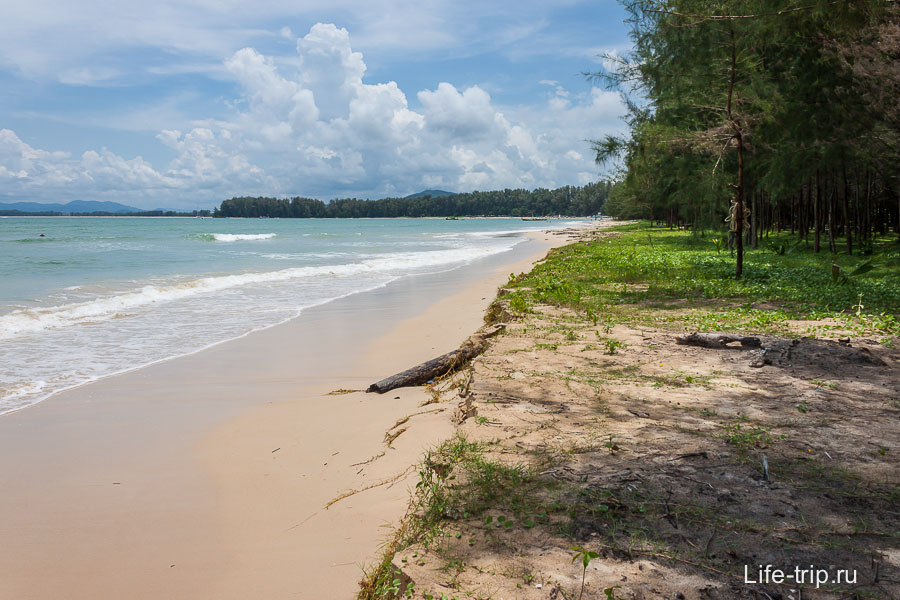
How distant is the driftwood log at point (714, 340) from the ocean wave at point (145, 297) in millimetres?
12046

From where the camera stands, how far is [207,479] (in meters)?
4.60

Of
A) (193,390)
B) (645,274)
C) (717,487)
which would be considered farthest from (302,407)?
(645,274)

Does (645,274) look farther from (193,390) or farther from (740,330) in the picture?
(193,390)

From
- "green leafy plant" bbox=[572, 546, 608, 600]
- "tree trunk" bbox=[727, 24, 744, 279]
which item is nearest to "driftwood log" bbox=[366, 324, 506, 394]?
"green leafy plant" bbox=[572, 546, 608, 600]

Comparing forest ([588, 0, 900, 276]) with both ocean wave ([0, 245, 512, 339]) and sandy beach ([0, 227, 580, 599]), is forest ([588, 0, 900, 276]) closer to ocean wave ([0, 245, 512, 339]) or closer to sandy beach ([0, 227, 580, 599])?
sandy beach ([0, 227, 580, 599])

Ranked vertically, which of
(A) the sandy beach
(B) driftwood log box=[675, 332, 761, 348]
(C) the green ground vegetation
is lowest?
(A) the sandy beach

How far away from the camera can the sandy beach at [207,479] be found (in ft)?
10.9

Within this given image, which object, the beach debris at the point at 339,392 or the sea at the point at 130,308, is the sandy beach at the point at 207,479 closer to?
the beach debris at the point at 339,392

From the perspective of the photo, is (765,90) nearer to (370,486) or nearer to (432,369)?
(432,369)

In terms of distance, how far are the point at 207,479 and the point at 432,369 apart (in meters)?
3.22

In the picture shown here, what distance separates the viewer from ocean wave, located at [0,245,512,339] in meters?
11.8

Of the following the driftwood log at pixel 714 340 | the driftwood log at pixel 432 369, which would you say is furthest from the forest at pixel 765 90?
the driftwood log at pixel 432 369

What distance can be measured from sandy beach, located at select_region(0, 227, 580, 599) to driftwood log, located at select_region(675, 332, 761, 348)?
4.01m

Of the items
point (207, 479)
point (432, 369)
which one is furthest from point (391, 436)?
point (432, 369)
